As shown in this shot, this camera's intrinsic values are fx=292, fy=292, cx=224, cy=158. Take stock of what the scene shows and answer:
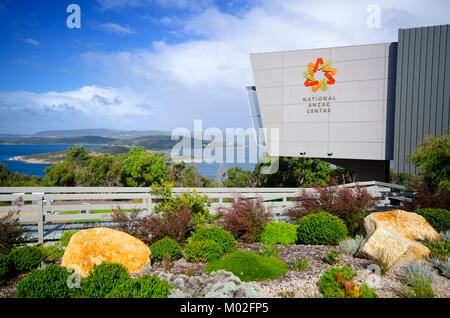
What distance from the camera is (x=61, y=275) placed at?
3924 millimetres

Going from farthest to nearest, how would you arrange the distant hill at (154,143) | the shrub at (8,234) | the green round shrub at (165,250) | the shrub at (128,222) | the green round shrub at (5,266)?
the distant hill at (154,143), the shrub at (128,222), the shrub at (8,234), the green round shrub at (165,250), the green round shrub at (5,266)

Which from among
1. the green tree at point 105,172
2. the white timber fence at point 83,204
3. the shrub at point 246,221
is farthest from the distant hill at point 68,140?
the shrub at point 246,221

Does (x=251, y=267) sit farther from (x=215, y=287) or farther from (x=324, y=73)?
(x=324, y=73)

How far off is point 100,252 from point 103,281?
1085 millimetres

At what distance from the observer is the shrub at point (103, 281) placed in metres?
3.66

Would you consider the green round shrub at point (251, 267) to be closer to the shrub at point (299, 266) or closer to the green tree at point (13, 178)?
the shrub at point (299, 266)

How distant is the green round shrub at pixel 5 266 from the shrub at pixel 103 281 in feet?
5.21

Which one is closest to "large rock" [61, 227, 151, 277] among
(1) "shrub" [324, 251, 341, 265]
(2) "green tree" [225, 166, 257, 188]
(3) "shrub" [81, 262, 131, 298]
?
(3) "shrub" [81, 262, 131, 298]

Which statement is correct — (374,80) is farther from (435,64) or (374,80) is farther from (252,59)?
(252,59)

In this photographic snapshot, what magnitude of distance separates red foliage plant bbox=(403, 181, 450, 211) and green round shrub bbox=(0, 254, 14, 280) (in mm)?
9508

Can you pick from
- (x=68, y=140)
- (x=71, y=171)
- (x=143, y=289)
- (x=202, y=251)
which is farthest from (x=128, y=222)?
(x=68, y=140)

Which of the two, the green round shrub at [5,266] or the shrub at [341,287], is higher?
the shrub at [341,287]

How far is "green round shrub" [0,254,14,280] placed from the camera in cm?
450

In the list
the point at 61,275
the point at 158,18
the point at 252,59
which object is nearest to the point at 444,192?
the point at 61,275
